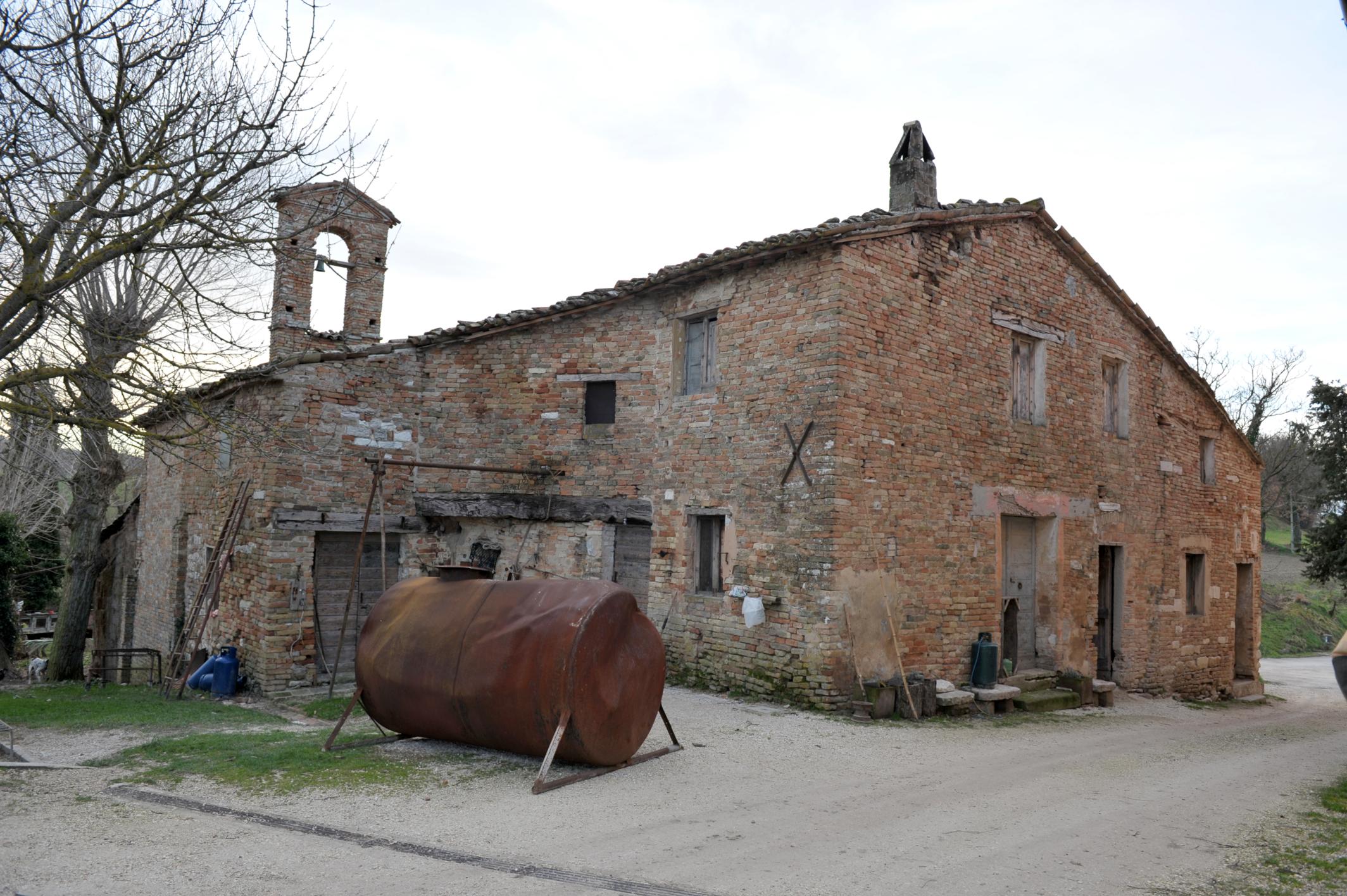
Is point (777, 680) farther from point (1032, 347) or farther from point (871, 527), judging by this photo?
point (1032, 347)

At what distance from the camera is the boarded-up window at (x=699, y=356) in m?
11.6

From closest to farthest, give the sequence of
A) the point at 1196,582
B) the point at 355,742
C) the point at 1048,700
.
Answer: the point at 355,742 < the point at 1048,700 < the point at 1196,582

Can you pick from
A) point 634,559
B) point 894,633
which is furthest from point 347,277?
point 894,633

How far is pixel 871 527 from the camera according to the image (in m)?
10.1

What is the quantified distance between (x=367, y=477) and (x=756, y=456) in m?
5.29

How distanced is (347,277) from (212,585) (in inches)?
190

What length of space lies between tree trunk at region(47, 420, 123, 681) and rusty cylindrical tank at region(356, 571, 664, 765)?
9.51 meters

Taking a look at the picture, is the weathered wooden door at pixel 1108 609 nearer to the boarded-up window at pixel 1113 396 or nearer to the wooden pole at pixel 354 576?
the boarded-up window at pixel 1113 396

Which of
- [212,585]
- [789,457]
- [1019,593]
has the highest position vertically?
[789,457]

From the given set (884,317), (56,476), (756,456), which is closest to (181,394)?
(756,456)

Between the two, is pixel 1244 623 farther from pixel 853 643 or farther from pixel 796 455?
pixel 796 455

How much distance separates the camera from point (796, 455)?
398 inches

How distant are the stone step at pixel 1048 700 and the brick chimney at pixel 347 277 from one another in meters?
10.3

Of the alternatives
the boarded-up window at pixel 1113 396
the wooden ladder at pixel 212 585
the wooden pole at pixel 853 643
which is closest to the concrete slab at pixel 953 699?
the wooden pole at pixel 853 643
